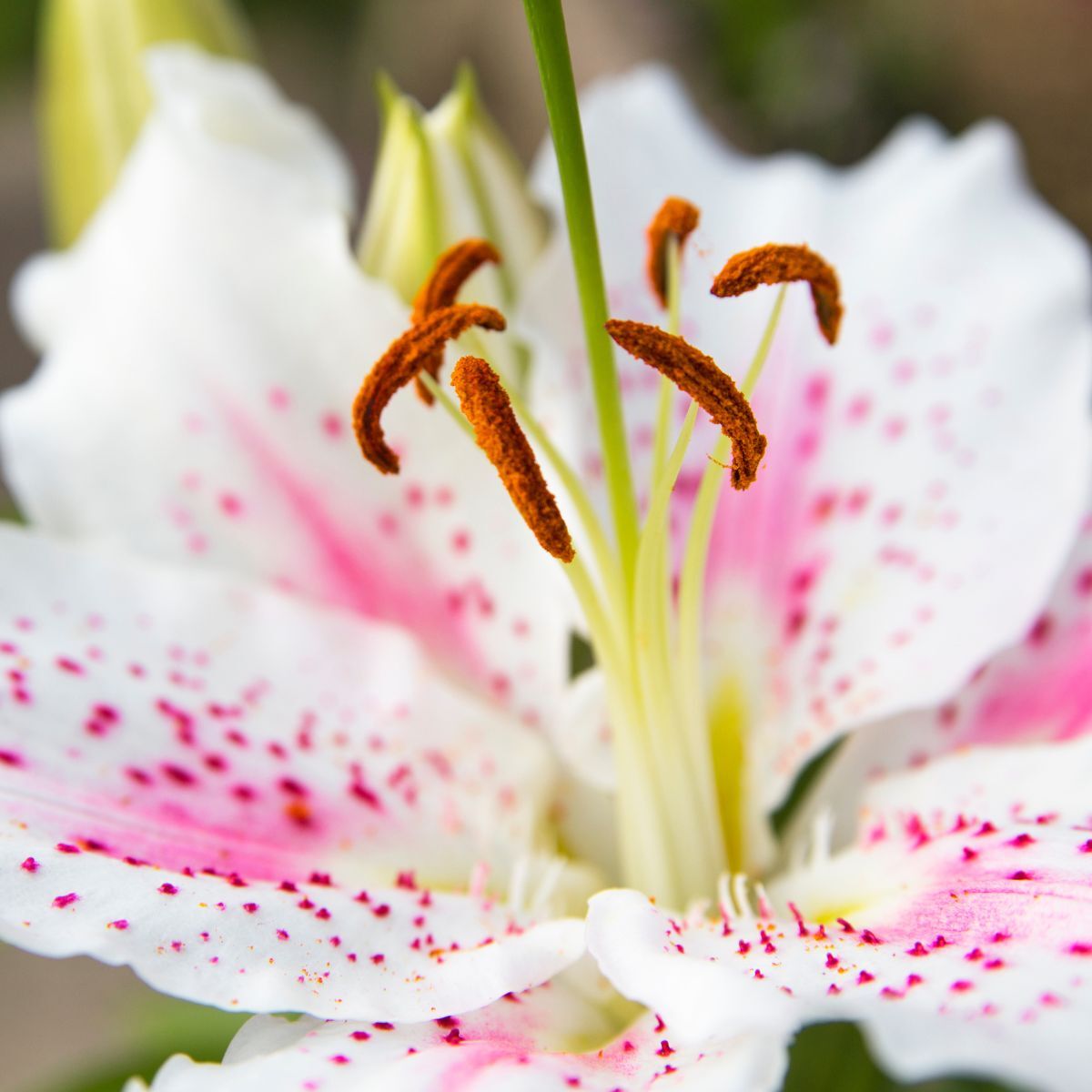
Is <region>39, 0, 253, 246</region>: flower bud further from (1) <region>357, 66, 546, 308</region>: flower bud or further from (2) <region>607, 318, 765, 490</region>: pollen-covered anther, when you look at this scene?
(2) <region>607, 318, 765, 490</region>: pollen-covered anther

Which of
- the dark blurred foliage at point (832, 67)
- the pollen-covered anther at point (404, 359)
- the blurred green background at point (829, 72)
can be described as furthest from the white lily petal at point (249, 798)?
the dark blurred foliage at point (832, 67)

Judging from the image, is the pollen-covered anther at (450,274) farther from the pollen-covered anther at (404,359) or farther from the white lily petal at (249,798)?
the white lily petal at (249,798)

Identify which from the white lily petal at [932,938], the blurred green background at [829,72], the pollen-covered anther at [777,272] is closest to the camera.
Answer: the white lily petal at [932,938]

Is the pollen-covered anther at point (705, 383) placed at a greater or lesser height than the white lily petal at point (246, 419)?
lesser

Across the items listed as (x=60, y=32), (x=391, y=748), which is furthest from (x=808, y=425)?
(x=60, y=32)

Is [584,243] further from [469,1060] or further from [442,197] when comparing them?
[469,1060]

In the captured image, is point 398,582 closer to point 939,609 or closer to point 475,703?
point 475,703

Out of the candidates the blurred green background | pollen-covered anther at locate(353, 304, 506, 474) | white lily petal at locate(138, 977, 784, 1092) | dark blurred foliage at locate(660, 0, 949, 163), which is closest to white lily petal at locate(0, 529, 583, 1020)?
white lily petal at locate(138, 977, 784, 1092)

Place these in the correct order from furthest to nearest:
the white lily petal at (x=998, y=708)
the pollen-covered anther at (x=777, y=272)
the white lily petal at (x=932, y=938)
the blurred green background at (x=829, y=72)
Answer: the blurred green background at (x=829, y=72) < the white lily petal at (x=998, y=708) < the pollen-covered anther at (x=777, y=272) < the white lily petal at (x=932, y=938)
